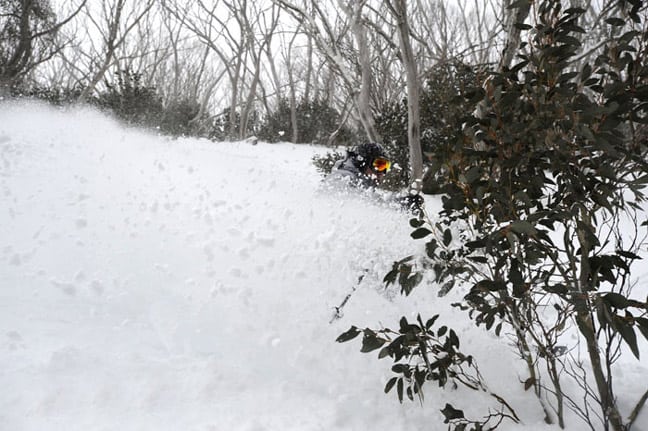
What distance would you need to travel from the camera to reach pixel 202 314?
2018mm

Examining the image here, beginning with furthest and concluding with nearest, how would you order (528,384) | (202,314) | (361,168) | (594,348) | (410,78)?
(410,78) → (361,168) → (202,314) → (528,384) → (594,348)

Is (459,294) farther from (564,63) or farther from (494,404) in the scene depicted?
(564,63)

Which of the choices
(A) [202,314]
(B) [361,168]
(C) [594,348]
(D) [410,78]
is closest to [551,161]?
(C) [594,348]

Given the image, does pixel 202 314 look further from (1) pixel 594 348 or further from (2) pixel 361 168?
(2) pixel 361 168

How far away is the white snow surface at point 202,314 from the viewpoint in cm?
148

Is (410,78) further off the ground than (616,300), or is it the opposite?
(410,78)

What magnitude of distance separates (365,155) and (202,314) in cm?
259

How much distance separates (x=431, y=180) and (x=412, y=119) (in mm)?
3638

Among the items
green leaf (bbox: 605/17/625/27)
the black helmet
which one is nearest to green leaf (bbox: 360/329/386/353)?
green leaf (bbox: 605/17/625/27)

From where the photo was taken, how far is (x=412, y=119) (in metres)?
4.75

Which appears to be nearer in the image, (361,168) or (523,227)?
(523,227)

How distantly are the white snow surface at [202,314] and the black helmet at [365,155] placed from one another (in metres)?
0.70

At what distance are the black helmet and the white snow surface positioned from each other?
70cm

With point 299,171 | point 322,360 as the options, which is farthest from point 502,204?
point 299,171
